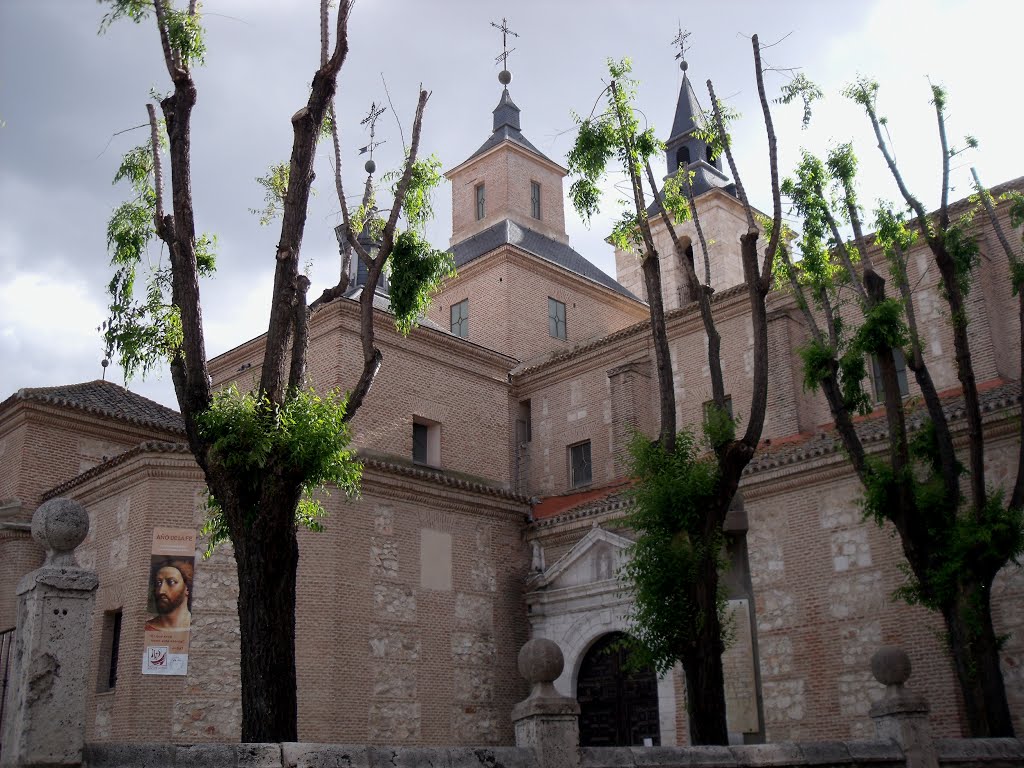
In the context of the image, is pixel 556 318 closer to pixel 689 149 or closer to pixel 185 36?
pixel 689 149

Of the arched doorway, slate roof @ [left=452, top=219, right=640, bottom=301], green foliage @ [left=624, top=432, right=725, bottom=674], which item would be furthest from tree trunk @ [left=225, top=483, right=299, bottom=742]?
slate roof @ [left=452, top=219, right=640, bottom=301]

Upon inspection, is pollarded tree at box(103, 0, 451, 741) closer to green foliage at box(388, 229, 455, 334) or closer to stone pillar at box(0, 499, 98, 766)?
green foliage at box(388, 229, 455, 334)

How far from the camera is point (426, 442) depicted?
834 inches

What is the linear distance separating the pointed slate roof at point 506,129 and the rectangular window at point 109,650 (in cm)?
1890

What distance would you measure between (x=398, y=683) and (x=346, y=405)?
9.23 meters

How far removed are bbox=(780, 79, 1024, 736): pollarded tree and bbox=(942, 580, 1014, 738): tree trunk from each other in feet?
0.04

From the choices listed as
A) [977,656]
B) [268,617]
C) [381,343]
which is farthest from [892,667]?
[381,343]

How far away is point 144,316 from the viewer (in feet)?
32.1

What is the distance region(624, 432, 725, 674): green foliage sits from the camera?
35.7ft

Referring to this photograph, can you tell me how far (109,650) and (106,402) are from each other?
606 centimetres

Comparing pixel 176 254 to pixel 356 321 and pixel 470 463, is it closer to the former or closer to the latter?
pixel 356 321

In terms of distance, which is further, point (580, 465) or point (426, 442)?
point (580, 465)

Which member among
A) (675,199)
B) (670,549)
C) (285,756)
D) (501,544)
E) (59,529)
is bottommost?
(285,756)

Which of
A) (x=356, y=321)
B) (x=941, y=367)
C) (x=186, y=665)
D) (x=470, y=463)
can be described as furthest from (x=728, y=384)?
(x=186, y=665)
